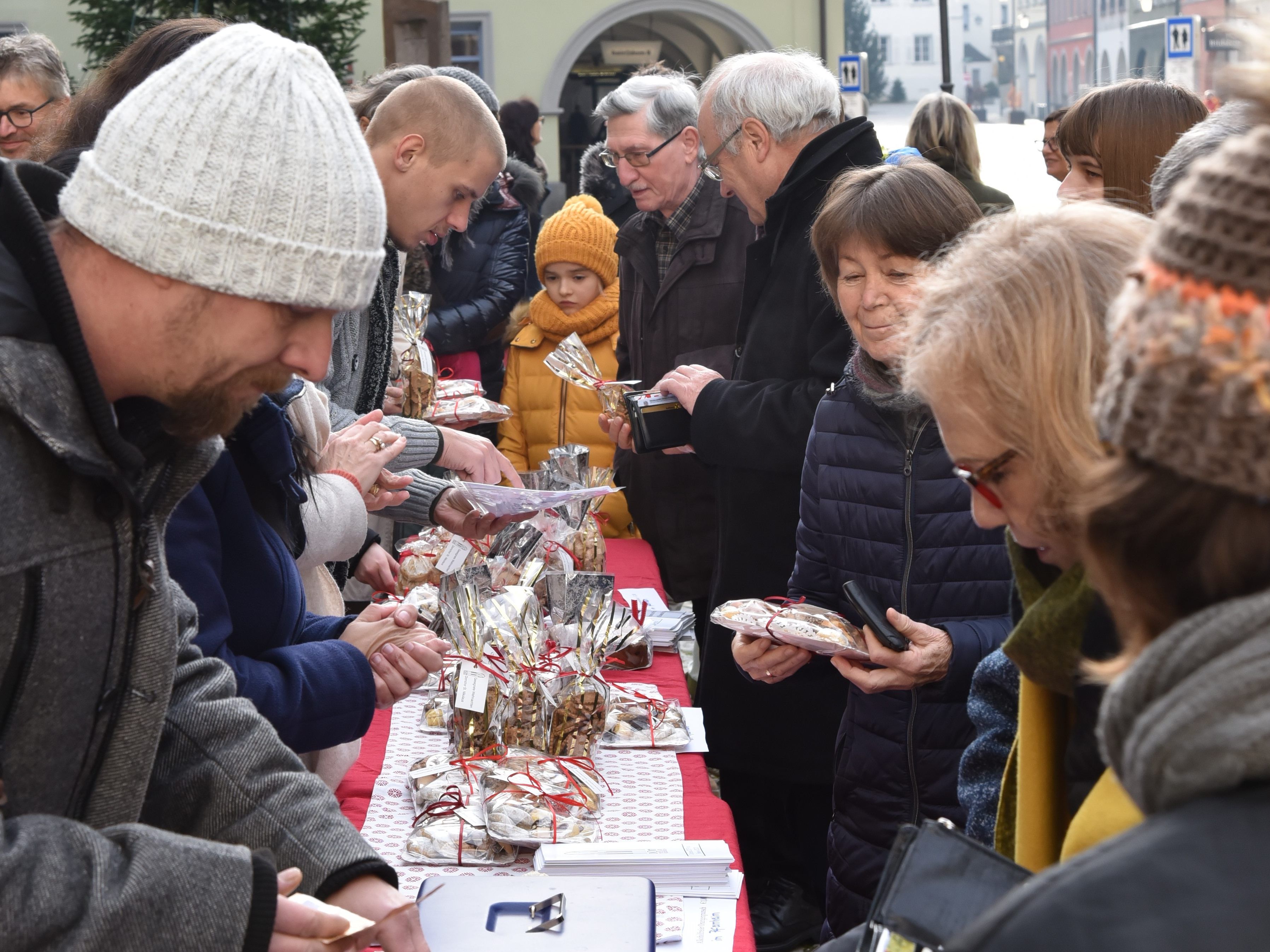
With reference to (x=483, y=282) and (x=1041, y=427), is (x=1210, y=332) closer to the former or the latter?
(x=1041, y=427)

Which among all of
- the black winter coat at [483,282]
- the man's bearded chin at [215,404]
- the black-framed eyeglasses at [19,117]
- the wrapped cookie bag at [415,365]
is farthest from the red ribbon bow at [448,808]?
the black winter coat at [483,282]

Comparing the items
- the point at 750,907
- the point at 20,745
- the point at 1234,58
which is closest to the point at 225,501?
the point at 20,745

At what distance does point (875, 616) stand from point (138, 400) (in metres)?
1.32

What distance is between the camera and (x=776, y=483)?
308 centimetres

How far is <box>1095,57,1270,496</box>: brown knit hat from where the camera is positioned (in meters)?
0.68

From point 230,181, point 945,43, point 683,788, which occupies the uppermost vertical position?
point 945,43

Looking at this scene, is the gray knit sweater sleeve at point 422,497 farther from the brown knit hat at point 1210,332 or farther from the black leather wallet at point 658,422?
the brown knit hat at point 1210,332

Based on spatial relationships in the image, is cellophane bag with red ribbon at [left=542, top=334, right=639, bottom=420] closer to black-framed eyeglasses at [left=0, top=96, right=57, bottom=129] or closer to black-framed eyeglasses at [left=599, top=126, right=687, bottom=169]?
black-framed eyeglasses at [left=599, top=126, right=687, bottom=169]

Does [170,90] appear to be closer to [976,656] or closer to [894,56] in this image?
[976,656]

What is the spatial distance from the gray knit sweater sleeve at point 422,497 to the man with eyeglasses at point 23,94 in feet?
6.41

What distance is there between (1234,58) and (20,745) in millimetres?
1194

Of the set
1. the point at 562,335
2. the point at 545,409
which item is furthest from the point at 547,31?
the point at 545,409

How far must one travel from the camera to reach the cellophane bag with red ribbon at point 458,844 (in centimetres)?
198

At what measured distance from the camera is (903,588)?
234cm
